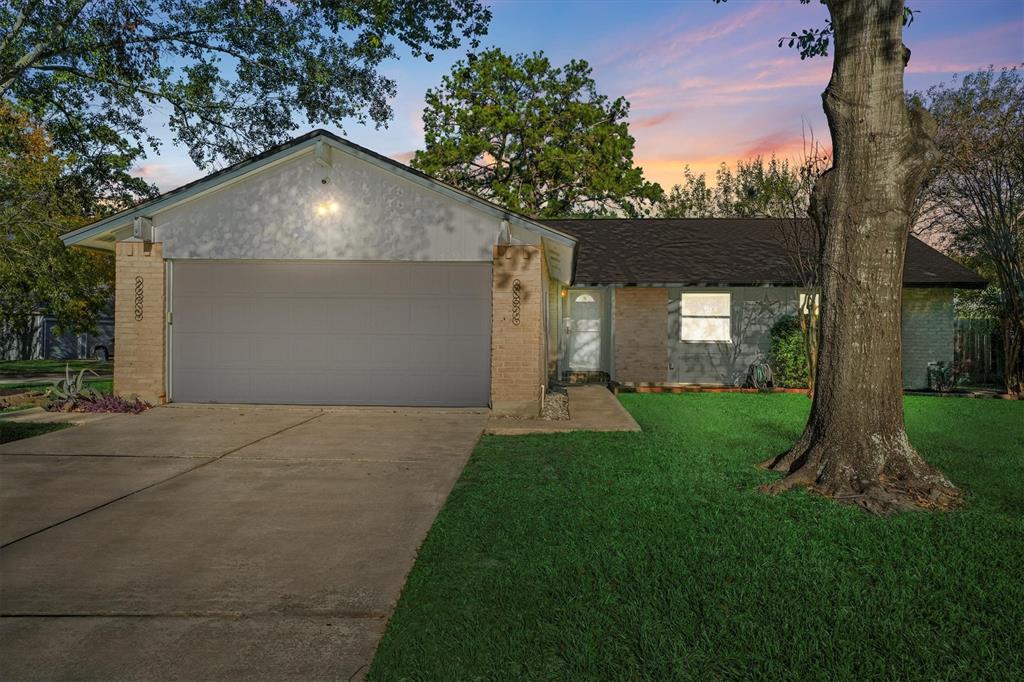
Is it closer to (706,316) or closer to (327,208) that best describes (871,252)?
Answer: (327,208)

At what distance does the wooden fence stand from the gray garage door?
49.1 feet

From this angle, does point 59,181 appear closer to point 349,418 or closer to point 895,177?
point 349,418

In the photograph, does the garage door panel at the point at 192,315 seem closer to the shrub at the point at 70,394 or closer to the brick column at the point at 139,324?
the brick column at the point at 139,324

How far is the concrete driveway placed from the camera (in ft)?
11.0

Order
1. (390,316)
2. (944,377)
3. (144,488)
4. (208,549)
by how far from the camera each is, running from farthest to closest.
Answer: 1. (944,377)
2. (390,316)
3. (144,488)
4. (208,549)

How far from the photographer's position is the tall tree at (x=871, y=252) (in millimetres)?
6367

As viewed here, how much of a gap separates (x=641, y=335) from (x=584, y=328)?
169 centimetres

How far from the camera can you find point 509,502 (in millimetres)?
5965

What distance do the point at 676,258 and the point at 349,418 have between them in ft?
37.1

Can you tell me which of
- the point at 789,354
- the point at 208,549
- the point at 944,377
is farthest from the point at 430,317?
the point at 944,377

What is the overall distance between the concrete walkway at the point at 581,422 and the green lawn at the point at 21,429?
637 centimetres

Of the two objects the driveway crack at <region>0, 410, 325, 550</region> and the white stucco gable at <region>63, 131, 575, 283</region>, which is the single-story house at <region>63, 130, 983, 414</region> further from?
the driveway crack at <region>0, 410, 325, 550</region>

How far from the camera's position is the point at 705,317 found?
18406 millimetres

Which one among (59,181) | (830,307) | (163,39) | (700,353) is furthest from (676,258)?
(59,181)
